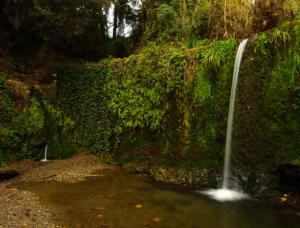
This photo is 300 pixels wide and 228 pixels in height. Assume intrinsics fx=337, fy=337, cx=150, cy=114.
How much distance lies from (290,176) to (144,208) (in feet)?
9.14

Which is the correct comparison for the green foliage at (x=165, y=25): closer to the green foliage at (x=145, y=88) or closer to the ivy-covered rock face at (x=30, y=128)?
the green foliage at (x=145, y=88)

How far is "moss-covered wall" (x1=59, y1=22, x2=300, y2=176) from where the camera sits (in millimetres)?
6793

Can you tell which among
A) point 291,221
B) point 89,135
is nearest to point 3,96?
point 89,135

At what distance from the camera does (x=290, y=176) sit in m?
6.25

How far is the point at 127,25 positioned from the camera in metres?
15.4

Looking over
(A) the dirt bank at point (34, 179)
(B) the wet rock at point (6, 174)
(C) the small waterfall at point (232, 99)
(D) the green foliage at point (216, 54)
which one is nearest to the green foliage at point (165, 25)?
(D) the green foliage at point (216, 54)

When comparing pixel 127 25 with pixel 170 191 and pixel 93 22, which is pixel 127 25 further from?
pixel 170 191

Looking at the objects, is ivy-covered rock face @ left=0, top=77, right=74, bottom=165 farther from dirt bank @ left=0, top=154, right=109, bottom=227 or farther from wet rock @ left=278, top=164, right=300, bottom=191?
wet rock @ left=278, top=164, right=300, bottom=191

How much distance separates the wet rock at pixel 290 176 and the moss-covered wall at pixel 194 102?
0.24 m

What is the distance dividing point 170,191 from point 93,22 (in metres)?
9.28

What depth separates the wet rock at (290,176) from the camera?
616 centimetres

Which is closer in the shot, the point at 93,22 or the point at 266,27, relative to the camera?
the point at 266,27

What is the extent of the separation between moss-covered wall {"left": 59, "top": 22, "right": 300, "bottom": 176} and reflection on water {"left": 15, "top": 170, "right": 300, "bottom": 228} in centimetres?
139

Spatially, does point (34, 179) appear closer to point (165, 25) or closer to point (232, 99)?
point (232, 99)
